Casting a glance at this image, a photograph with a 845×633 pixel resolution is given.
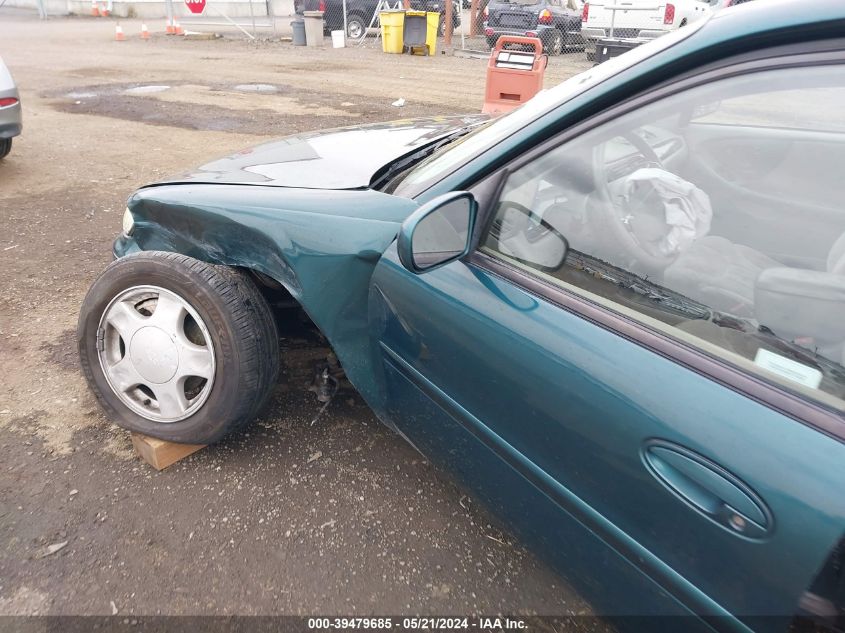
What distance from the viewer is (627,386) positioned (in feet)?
4.20

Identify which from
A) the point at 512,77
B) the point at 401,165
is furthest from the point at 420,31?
the point at 401,165

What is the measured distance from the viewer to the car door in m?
1.09

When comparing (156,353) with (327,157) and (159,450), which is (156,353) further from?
(327,157)

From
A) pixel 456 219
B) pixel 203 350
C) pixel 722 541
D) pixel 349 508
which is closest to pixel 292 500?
pixel 349 508

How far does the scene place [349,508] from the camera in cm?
227

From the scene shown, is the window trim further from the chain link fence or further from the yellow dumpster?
the yellow dumpster

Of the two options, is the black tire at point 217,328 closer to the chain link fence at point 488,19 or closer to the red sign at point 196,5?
the chain link fence at point 488,19

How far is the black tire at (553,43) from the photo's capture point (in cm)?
1529

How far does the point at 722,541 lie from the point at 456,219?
3.37ft

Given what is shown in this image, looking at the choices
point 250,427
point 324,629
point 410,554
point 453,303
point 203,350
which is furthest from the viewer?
point 250,427

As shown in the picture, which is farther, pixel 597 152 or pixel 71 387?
pixel 71 387

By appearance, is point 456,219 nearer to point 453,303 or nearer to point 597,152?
point 453,303

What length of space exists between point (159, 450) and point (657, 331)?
1912mm

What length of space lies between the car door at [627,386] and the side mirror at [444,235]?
5cm
